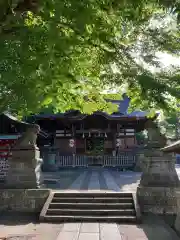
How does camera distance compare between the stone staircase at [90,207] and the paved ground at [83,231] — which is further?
the stone staircase at [90,207]

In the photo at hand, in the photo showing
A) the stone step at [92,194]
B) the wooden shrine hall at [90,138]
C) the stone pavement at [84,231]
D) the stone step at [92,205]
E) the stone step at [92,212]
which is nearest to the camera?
the stone pavement at [84,231]

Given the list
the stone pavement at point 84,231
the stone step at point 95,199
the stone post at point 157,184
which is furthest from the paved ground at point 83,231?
the stone step at point 95,199

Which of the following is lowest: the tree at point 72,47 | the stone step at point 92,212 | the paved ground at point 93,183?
the stone step at point 92,212

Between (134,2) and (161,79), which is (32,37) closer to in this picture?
(134,2)

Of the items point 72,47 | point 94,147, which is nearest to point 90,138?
point 94,147

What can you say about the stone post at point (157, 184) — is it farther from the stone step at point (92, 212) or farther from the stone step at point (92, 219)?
the stone step at point (92, 219)

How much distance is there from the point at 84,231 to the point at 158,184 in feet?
12.6

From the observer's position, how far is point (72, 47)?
4.51 meters

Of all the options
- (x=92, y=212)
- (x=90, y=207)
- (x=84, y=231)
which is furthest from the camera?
(x=90, y=207)

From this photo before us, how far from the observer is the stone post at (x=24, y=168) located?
35.7 ft

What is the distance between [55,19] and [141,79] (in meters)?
2.38

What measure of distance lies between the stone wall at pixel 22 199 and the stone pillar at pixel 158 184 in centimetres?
389

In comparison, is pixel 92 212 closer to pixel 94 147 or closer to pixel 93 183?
pixel 93 183

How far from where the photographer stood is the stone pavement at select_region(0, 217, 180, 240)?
780 centimetres
